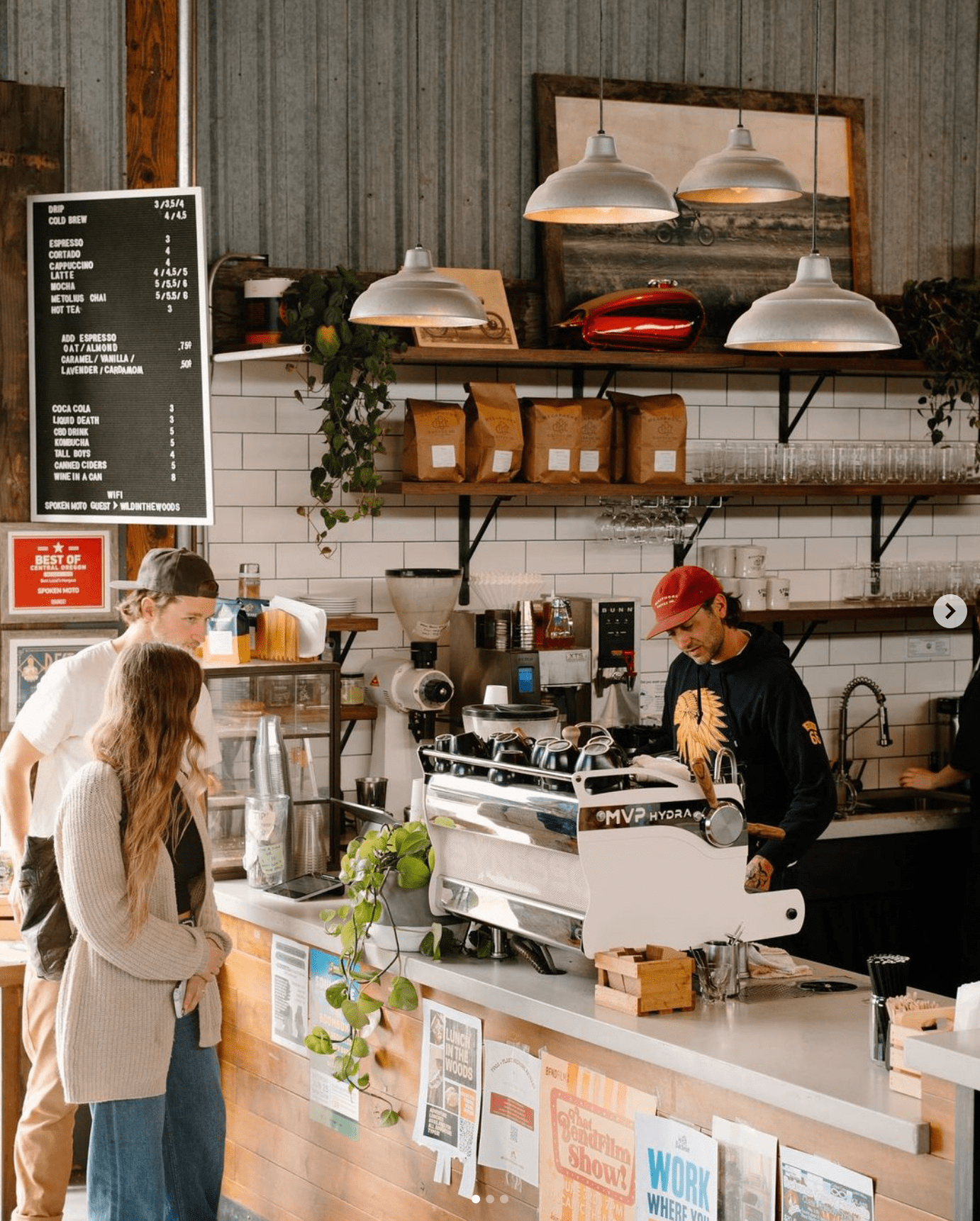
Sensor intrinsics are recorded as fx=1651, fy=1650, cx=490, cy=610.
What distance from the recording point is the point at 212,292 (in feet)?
17.7

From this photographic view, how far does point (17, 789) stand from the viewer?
4133 millimetres

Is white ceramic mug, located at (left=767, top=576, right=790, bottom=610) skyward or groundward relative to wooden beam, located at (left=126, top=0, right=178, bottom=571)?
groundward

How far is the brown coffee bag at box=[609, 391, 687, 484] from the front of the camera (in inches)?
225

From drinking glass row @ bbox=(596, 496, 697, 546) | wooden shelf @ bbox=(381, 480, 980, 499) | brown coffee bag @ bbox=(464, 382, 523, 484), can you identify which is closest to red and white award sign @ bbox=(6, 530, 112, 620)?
wooden shelf @ bbox=(381, 480, 980, 499)

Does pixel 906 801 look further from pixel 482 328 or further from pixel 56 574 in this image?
pixel 56 574

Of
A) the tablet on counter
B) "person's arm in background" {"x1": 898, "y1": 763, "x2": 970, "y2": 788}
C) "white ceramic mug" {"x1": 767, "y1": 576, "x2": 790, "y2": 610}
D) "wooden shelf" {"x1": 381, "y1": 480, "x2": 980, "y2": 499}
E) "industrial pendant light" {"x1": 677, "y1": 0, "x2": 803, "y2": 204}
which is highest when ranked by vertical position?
"industrial pendant light" {"x1": 677, "y1": 0, "x2": 803, "y2": 204}

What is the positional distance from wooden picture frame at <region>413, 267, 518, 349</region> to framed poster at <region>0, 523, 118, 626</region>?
1213mm

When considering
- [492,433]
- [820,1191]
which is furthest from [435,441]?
[820,1191]

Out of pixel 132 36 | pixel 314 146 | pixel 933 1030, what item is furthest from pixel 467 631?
pixel 933 1030

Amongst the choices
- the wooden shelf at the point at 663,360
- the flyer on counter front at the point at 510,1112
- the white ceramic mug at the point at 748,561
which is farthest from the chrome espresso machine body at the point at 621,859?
the white ceramic mug at the point at 748,561

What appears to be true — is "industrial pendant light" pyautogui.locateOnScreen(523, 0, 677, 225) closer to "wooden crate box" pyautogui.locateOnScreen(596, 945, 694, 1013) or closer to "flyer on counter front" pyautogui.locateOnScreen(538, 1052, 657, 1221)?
"wooden crate box" pyautogui.locateOnScreen(596, 945, 694, 1013)

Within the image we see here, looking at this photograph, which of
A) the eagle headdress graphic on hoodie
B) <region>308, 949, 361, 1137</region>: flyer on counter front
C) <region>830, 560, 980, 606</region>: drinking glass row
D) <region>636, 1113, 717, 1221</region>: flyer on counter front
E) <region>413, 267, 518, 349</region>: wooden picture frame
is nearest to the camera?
<region>636, 1113, 717, 1221</region>: flyer on counter front

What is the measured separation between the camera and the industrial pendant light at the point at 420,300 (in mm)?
4254

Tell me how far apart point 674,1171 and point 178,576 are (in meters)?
2.01
